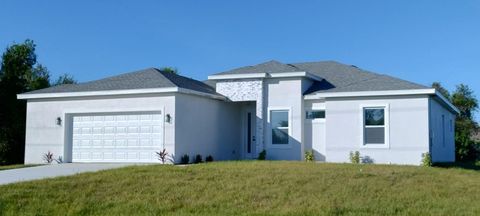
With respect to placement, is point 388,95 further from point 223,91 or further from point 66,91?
point 66,91

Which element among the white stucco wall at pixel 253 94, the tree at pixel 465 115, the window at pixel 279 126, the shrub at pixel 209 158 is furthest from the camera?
the tree at pixel 465 115

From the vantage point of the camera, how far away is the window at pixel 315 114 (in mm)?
24531

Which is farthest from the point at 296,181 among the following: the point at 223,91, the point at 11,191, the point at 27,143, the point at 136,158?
the point at 27,143

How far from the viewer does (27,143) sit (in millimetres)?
24812

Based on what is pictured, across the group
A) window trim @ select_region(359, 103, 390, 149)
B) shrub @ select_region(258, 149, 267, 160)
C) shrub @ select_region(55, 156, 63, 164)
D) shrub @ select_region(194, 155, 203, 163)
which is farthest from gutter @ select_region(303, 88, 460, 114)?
shrub @ select_region(55, 156, 63, 164)

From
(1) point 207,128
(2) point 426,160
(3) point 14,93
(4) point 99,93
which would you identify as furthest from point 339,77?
(3) point 14,93

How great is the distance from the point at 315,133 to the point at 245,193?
10901mm

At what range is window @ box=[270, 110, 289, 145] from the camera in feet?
81.5

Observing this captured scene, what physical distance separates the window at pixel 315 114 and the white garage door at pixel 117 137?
6382mm

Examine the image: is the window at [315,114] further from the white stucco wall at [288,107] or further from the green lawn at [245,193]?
the green lawn at [245,193]

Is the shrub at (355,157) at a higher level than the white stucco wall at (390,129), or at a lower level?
lower

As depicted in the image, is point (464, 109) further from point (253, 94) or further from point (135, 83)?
point (135, 83)

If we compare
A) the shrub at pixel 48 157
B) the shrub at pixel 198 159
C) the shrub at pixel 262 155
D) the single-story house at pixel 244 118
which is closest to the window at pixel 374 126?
the single-story house at pixel 244 118

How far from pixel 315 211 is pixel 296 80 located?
12.9 meters
